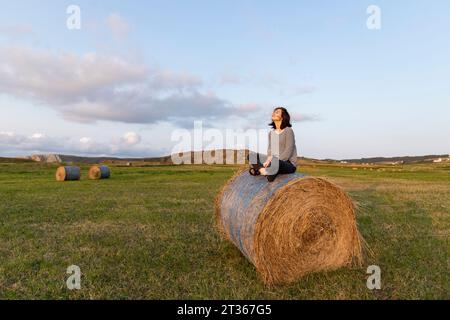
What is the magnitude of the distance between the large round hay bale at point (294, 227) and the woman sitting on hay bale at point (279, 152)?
0.18m

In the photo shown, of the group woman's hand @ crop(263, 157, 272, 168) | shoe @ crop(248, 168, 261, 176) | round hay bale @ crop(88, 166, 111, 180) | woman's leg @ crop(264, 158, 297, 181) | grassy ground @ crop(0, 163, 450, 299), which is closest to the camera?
grassy ground @ crop(0, 163, 450, 299)

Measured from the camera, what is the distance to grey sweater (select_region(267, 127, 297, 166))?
713 cm

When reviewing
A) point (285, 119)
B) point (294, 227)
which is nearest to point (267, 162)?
point (285, 119)

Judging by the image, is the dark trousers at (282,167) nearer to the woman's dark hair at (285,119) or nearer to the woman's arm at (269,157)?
the woman's arm at (269,157)

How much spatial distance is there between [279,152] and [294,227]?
1.43 meters

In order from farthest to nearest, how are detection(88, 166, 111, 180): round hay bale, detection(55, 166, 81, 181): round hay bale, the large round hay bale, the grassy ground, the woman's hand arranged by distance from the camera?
detection(88, 166, 111, 180): round hay bale, detection(55, 166, 81, 181): round hay bale, the woman's hand, the large round hay bale, the grassy ground

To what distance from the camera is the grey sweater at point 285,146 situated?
713 cm

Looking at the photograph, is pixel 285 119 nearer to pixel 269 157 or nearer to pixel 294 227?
pixel 269 157

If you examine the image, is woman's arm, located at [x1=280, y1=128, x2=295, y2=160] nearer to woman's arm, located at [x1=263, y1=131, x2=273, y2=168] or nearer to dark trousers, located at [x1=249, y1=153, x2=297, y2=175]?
dark trousers, located at [x1=249, y1=153, x2=297, y2=175]

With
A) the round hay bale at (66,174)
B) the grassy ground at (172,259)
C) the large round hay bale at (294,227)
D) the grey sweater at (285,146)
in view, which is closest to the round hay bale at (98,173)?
the round hay bale at (66,174)

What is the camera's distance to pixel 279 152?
7227 mm

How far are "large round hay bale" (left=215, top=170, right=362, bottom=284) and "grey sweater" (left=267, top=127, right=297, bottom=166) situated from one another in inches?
15.0

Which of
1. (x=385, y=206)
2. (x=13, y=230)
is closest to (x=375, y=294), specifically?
(x=13, y=230)

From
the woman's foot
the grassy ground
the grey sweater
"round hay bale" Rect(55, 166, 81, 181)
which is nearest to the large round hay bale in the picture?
the woman's foot
